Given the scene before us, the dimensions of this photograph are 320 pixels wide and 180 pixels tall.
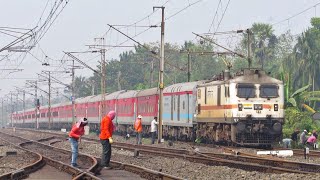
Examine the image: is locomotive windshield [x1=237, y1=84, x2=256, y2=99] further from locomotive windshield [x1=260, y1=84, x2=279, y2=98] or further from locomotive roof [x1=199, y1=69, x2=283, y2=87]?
locomotive windshield [x1=260, y1=84, x2=279, y2=98]

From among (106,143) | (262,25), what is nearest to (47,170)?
(106,143)

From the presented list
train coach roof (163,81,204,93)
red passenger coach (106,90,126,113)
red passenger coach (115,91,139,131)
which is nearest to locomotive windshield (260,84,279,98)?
train coach roof (163,81,204,93)

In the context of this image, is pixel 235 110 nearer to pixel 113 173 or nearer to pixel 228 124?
pixel 228 124

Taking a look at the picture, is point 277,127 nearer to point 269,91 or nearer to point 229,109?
point 269,91

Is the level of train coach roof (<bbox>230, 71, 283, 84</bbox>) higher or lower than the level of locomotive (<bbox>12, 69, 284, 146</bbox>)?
higher

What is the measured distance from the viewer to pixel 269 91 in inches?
1189

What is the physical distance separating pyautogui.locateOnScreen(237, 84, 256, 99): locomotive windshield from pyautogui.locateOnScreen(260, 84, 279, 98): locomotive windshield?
1.48 ft

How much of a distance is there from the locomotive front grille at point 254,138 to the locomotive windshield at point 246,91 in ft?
6.07

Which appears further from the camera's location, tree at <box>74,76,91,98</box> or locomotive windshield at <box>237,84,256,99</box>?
tree at <box>74,76,91,98</box>

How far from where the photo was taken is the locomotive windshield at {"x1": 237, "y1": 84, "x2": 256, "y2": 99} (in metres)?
29.6

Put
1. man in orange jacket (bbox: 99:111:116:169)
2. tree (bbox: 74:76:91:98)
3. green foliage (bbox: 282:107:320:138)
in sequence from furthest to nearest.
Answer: tree (bbox: 74:76:91:98)
green foliage (bbox: 282:107:320:138)
man in orange jacket (bbox: 99:111:116:169)

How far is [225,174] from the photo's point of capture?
54.9 ft

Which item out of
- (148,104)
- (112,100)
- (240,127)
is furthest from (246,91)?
(112,100)

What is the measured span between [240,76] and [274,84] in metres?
1.73
